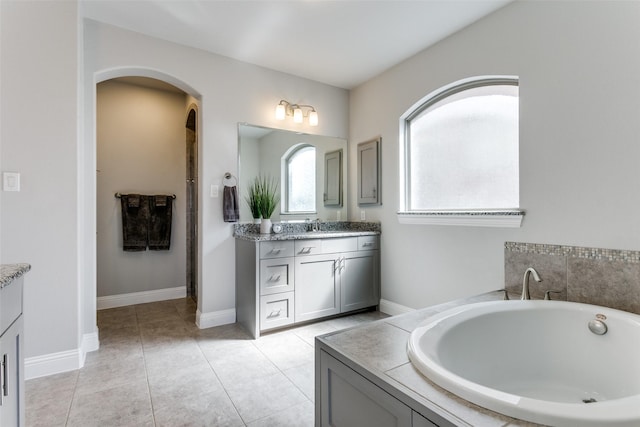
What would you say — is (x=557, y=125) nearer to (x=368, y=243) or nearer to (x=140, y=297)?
(x=368, y=243)

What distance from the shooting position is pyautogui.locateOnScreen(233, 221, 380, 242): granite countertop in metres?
2.74

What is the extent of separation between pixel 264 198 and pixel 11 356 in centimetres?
214

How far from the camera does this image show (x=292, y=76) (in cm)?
333

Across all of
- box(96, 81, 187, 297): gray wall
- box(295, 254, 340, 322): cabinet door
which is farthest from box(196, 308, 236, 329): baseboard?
box(96, 81, 187, 297): gray wall

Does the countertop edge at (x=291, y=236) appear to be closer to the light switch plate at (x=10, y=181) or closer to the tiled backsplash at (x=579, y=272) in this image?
the tiled backsplash at (x=579, y=272)

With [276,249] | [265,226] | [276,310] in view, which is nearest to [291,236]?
[276,249]

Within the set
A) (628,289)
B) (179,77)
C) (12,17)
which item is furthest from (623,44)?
(12,17)

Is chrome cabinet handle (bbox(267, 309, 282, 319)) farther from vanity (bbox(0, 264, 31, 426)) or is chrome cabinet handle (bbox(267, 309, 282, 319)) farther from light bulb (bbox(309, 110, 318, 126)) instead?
light bulb (bbox(309, 110, 318, 126))

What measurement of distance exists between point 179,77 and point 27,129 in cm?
119

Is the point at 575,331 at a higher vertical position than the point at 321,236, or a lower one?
lower

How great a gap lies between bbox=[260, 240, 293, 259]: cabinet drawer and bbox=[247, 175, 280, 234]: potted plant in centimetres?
31

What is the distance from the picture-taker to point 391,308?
3.17 m

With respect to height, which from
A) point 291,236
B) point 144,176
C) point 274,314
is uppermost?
point 144,176

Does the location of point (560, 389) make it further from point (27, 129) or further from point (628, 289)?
Answer: point (27, 129)
